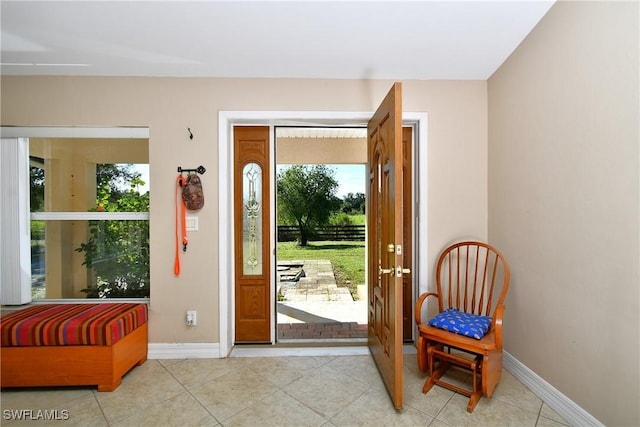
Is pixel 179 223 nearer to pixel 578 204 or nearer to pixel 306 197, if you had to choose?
pixel 578 204

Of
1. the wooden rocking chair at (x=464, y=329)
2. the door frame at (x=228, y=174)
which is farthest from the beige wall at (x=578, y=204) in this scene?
the door frame at (x=228, y=174)

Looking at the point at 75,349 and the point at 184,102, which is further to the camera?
the point at 184,102

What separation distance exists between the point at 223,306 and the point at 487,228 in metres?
2.55

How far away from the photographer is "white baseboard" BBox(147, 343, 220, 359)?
254 centimetres

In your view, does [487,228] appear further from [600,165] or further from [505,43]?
[505,43]

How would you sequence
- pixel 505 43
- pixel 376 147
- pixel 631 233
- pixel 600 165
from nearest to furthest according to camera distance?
pixel 631 233, pixel 600 165, pixel 505 43, pixel 376 147

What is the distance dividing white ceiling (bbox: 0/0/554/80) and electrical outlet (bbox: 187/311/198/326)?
216 cm

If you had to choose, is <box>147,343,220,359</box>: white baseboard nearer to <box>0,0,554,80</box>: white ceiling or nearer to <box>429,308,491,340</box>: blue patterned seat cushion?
<box>429,308,491,340</box>: blue patterned seat cushion

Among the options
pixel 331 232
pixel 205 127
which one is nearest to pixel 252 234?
pixel 205 127

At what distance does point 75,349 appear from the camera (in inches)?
80.4

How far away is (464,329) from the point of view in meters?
1.94

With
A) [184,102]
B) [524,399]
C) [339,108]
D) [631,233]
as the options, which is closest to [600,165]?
[631,233]

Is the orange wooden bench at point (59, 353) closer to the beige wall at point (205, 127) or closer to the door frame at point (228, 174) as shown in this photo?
the beige wall at point (205, 127)

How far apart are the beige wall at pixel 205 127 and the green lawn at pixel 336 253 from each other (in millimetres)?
4090
